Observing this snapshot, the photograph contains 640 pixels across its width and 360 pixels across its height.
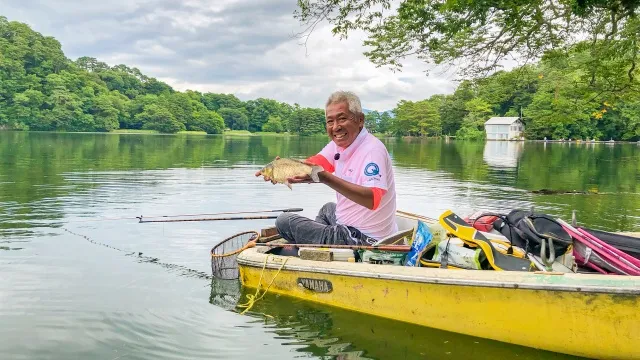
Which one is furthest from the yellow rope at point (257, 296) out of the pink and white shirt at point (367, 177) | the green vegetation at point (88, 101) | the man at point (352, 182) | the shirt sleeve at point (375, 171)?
the green vegetation at point (88, 101)

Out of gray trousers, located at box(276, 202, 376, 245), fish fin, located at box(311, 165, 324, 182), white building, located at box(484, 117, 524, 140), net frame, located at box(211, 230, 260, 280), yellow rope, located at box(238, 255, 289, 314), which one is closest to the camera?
fish fin, located at box(311, 165, 324, 182)

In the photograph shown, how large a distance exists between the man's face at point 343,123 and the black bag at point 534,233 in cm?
201

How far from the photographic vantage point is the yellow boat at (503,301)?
4.34 metres

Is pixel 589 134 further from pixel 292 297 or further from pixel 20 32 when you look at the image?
pixel 20 32

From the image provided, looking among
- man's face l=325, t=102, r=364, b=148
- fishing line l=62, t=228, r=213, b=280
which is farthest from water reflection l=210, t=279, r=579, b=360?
man's face l=325, t=102, r=364, b=148

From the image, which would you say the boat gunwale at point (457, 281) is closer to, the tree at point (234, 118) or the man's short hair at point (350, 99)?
the man's short hair at point (350, 99)

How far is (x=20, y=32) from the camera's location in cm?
12031

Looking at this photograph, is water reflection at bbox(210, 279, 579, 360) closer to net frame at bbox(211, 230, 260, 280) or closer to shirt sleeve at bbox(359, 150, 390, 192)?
net frame at bbox(211, 230, 260, 280)

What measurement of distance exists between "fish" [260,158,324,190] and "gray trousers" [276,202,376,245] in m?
1.12

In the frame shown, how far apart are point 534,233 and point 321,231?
2319mm

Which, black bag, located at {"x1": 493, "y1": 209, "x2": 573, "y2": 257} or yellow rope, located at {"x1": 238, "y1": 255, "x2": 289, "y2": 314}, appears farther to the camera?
yellow rope, located at {"x1": 238, "y1": 255, "x2": 289, "y2": 314}

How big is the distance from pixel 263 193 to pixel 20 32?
128633 mm

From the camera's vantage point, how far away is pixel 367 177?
509cm

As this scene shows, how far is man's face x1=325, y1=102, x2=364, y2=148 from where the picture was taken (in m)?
5.46
